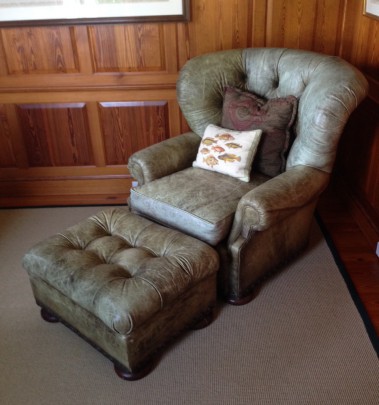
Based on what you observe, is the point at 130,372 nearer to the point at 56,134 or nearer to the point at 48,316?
the point at 48,316

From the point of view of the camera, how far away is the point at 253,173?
2.23 metres

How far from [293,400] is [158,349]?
1.73 feet

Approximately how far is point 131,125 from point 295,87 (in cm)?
117

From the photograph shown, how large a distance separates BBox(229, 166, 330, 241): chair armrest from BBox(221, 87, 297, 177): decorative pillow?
188 millimetres

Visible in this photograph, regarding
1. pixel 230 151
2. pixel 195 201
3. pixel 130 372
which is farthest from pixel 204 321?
pixel 230 151

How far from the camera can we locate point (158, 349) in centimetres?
169

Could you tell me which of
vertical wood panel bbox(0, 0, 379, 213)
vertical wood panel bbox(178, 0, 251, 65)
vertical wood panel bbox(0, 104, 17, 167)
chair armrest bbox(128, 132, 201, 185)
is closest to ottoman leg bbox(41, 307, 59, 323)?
chair armrest bbox(128, 132, 201, 185)

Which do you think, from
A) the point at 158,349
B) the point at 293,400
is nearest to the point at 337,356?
the point at 293,400

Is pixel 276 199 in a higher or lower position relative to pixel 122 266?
higher

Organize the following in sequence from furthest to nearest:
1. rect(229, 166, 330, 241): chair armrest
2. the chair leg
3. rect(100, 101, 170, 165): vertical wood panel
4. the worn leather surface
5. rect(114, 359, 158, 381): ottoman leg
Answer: rect(100, 101, 170, 165): vertical wood panel < the chair leg < rect(229, 166, 330, 241): chair armrest < rect(114, 359, 158, 381): ottoman leg < the worn leather surface

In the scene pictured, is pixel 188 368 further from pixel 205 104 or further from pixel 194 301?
pixel 205 104

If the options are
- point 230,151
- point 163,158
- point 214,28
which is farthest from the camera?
point 214,28

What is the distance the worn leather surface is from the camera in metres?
1.52

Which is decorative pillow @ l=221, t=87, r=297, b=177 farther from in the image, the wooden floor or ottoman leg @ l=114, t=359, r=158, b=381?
ottoman leg @ l=114, t=359, r=158, b=381
